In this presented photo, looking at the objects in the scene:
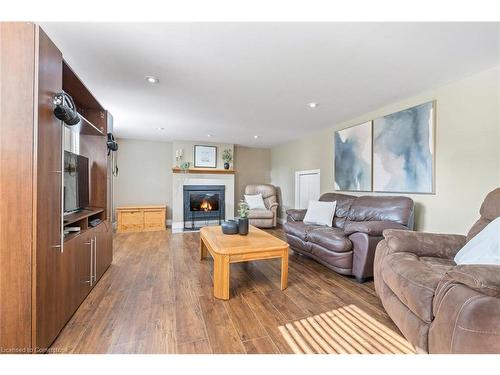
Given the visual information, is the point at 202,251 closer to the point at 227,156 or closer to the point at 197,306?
the point at 197,306

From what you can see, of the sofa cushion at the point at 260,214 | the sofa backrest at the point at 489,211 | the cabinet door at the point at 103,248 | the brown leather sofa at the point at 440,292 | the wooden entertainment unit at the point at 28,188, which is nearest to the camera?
the brown leather sofa at the point at 440,292

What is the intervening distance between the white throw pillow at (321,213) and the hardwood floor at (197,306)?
24.5 inches

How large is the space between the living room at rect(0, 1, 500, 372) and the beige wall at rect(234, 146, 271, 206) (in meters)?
2.64

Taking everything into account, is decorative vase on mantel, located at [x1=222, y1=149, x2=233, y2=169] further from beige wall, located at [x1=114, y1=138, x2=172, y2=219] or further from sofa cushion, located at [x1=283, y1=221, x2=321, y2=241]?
sofa cushion, located at [x1=283, y1=221, x2=321, y2=241]

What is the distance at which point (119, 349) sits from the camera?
1.38 m

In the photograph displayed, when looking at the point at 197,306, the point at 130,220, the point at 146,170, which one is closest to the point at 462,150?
the point at 197,306

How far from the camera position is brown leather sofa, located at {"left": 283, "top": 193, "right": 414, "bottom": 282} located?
92.4 inches

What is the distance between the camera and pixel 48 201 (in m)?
1.30

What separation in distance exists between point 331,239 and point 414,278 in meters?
1.19

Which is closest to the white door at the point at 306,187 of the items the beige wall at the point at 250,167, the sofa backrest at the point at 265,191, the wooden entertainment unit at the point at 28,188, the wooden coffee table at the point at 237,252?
the sofa backrest at the point at 265,191

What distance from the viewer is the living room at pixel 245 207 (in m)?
1.15

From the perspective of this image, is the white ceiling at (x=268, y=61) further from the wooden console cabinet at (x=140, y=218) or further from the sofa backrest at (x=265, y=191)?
the sofa backrest at (x=265, y=191)
